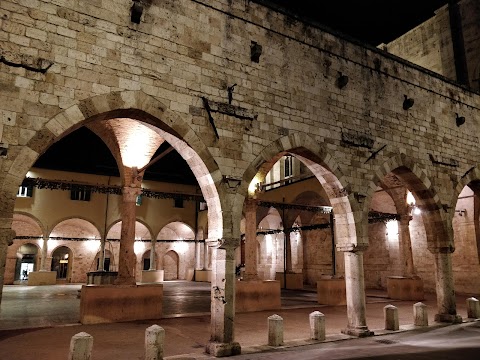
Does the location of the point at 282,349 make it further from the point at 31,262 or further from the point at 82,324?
the point at 31,262

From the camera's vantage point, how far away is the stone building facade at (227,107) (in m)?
5.13

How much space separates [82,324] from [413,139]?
356 inches

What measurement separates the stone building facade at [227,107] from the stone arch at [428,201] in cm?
4

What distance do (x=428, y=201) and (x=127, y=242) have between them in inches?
307

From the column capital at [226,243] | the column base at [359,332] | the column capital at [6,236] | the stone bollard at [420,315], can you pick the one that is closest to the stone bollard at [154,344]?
the column capital at [226,243]

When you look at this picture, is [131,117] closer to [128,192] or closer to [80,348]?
[80,348]

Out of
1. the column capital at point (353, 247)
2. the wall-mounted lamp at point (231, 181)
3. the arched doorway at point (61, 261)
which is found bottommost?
the arched doorway at point (61, 261)

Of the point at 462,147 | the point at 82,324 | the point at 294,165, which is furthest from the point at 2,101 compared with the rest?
the point at 294,165

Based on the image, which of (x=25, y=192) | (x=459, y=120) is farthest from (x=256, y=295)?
(x=25, y=192)

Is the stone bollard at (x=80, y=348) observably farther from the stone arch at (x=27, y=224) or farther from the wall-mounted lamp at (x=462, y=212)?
the stone arch at (x=27, y=224)

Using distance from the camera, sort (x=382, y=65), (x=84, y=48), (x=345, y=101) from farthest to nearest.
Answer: (x=382, y=65)
(x=345, y=101)
(x=84, y=48)

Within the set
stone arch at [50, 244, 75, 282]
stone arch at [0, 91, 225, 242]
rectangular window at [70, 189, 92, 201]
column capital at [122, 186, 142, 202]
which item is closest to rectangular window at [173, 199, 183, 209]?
rectangular window at [70, 189, 92, 201]

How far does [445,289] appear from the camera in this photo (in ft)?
30.0

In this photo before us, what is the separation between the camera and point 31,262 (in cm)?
2423
